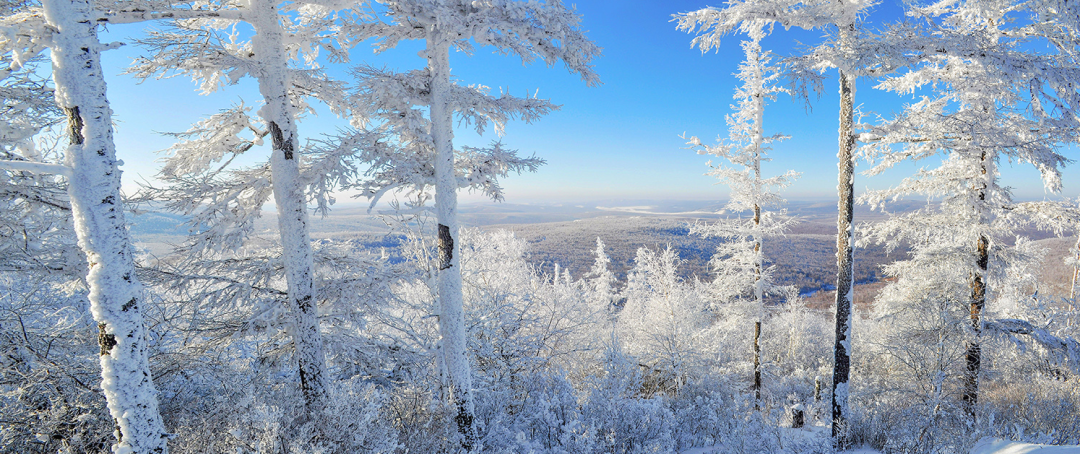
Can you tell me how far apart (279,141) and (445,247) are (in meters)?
2.74

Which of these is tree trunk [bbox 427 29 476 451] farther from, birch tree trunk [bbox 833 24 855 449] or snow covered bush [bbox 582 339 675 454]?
birch tree trunk [bbox 833 24 855 449]

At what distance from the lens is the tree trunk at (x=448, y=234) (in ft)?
19.2

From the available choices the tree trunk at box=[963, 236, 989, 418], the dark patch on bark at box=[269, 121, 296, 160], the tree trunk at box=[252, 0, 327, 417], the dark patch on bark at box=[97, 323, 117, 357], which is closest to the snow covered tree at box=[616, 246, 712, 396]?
the tree trunk at box=[963, 236, 989, 418]

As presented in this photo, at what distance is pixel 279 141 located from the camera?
5.45 m

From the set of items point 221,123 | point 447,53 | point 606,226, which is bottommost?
point 606,226

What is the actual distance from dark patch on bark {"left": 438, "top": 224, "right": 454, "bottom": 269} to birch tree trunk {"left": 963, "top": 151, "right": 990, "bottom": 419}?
12.1 meters

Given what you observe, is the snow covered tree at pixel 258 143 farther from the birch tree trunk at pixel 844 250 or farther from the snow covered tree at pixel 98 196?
the birch tree trunk at pixel 844 250

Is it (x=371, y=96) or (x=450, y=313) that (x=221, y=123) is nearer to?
(x=371, y=96)

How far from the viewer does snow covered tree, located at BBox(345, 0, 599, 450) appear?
200 inches

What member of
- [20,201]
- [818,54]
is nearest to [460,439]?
[20,201]

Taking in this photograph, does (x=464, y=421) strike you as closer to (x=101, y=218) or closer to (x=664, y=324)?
(x=101, y=218)

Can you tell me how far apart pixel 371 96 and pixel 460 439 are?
518 centimetres

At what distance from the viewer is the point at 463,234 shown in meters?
14.3

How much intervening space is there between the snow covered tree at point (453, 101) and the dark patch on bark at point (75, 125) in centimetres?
260
